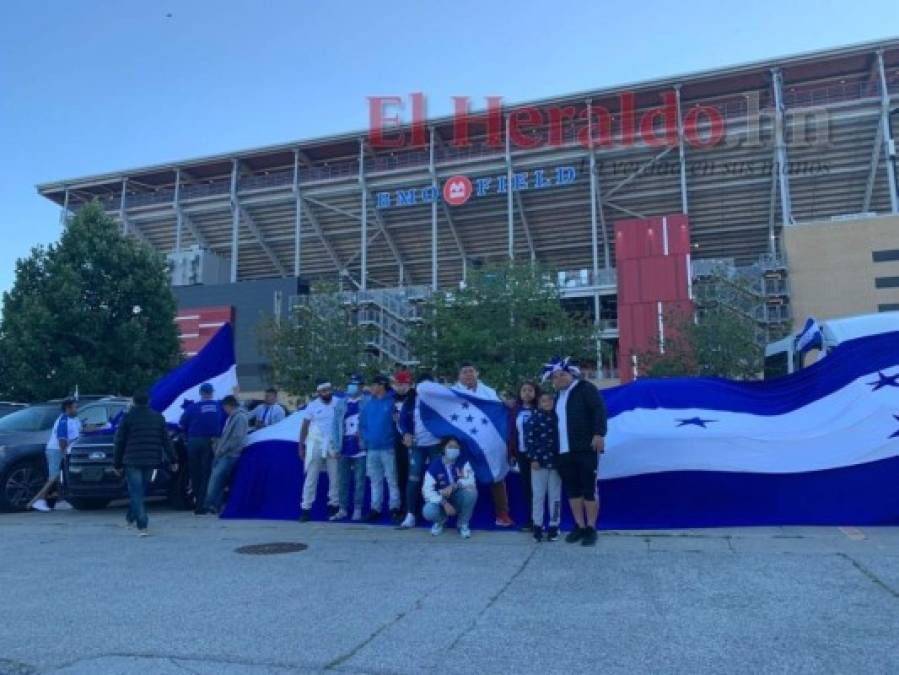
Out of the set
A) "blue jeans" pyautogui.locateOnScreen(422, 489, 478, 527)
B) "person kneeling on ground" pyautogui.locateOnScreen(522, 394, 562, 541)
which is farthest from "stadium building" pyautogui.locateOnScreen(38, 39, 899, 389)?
"person kneeling on ground" pyautogui.locateOnScreen(522, 394, 562, 541)

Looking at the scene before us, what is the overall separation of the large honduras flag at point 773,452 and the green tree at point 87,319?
20.5m

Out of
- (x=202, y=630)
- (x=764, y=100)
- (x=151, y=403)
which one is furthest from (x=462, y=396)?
(x=764, y=100)

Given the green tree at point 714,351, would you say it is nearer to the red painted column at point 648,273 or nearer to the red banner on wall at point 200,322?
the red painted column at point 648,273

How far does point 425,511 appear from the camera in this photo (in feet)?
26.2

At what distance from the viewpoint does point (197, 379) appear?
1149 cm

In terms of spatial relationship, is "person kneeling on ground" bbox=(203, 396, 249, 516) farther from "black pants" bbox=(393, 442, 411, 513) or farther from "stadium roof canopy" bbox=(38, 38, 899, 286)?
"stadium roof canopy" bbox=(38, 38, 899, 286)

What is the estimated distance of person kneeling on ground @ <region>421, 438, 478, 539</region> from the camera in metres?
7.96

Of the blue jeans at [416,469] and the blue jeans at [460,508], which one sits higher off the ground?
the blue jeans at [416,469]

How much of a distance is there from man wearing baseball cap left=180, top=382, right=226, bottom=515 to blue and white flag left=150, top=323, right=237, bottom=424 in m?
0.89

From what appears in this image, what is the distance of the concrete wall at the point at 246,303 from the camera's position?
5200 cm

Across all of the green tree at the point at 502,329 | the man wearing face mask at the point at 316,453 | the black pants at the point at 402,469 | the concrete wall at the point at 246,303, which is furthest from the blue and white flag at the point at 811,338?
the concrete wall at the point at 246,303

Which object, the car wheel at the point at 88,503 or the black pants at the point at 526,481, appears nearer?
the black pants at the point at 526,481

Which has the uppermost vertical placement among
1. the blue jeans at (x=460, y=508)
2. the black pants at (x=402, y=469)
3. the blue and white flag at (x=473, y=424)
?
the blue and white flag at (x=473, y=424)

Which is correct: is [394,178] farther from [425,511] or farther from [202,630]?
[202,630]
